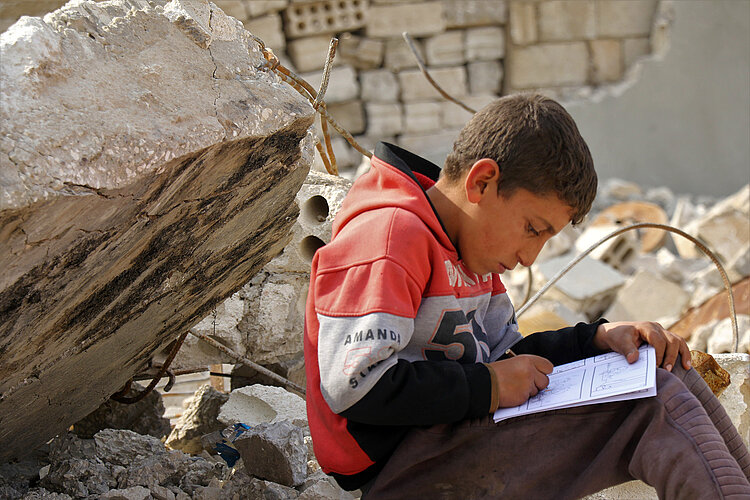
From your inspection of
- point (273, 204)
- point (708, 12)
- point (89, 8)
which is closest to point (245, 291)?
point (273, 204)

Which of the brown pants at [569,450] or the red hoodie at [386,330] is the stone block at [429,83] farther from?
the brown pants at [569,450]

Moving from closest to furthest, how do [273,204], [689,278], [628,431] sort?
[628,431] < [273,204] < [689,278]

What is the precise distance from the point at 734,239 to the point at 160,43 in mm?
5586

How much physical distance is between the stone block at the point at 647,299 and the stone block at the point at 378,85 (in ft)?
15.9

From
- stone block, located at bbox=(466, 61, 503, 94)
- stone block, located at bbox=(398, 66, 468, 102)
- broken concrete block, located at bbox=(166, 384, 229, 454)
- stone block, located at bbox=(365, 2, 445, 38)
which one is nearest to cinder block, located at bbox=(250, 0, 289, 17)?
stone block, located at bbox=(365, 2, 445, 38)

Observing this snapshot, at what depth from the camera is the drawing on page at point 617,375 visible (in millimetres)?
1590

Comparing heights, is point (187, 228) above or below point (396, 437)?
above

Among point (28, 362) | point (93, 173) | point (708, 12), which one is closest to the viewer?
point (93, 173)

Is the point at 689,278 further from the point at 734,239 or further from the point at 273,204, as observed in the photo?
the point at 273,204

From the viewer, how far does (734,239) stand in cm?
606

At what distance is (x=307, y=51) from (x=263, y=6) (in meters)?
0.74

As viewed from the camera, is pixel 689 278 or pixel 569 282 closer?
pixel 569 282

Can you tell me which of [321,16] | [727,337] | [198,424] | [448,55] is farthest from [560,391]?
[448,55]

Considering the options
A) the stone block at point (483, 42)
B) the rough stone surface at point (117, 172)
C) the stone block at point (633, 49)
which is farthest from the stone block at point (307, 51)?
the rough stone surface at point (117, 172)
